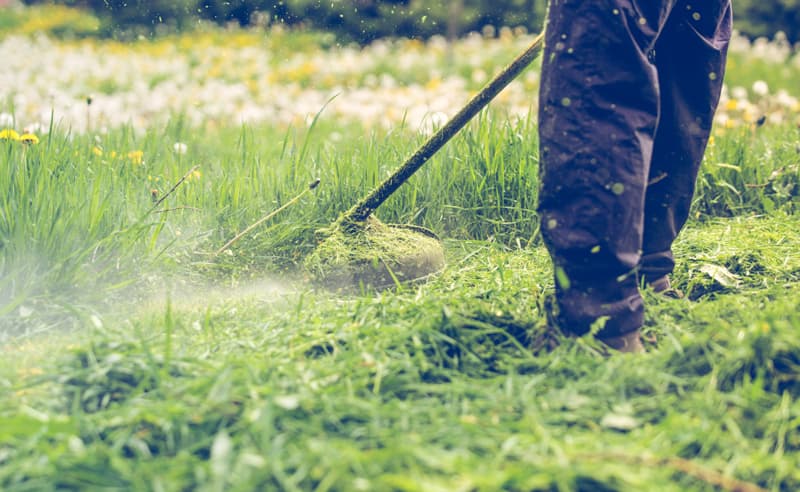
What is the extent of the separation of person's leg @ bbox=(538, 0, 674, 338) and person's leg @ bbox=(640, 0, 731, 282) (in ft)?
1.25

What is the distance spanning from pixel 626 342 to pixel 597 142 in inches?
19.9

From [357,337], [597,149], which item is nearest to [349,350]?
[357,337]

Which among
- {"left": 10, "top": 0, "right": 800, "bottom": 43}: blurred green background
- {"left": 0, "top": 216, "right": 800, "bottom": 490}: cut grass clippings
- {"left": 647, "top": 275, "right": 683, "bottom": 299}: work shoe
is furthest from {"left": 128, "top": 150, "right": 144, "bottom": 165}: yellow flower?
{"left": 10, "top": 0, "right": 800, "bottom": 43}: blurred green background

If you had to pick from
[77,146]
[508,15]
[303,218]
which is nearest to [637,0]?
[303,218]

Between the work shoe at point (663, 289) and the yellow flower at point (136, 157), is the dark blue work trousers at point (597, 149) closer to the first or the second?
the work shoe at point (663, 289)

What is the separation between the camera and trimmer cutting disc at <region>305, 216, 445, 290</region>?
244cm

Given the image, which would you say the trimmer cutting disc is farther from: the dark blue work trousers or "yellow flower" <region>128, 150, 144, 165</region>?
"yellow flower" <region>128, 150, 144, 165</region>

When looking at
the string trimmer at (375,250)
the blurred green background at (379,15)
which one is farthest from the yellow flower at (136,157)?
the blurred green background at (379,15)

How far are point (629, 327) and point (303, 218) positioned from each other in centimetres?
138

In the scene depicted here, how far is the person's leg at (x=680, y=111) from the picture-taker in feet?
7.01

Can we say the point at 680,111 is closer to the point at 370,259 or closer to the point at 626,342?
the point at 626,342

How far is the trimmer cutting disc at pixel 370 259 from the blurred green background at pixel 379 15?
5755 millimetres

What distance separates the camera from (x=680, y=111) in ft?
7.17

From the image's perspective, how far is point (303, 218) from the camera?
111 inches
